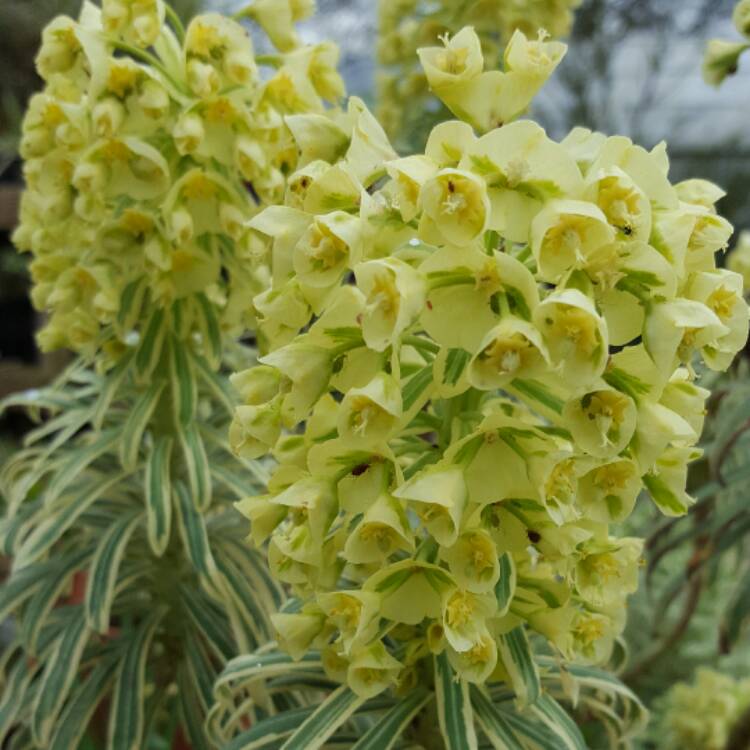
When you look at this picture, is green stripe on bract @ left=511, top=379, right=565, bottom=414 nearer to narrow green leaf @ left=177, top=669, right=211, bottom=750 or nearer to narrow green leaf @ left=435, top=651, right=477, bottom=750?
narrow green leaf @ left=435, top=651, right=477, bottom=750

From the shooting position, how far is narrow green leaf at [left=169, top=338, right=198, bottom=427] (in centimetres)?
122

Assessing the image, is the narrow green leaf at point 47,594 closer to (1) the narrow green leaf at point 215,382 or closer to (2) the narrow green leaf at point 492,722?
(1) the narrow green leaf at point 215,382

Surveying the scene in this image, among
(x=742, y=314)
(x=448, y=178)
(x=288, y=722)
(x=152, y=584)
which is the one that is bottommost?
(x=152, y=584)

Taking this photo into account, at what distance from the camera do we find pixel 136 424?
1200 millimetres

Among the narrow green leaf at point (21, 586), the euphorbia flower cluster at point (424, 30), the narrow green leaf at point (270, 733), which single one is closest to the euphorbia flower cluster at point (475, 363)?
the narrow green leaf at point (270, 733)

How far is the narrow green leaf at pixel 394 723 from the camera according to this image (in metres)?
0.81

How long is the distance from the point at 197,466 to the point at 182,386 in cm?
12

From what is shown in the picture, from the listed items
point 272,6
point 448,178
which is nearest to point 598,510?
point 448,178

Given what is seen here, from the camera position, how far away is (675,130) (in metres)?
6.09

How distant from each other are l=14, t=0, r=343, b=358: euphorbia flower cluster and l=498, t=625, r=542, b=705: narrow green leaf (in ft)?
1.80

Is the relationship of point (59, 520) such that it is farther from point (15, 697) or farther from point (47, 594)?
point (15, 697)

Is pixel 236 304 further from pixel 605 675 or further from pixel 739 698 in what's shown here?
pixel 739 698

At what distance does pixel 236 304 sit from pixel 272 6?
385 millimetres

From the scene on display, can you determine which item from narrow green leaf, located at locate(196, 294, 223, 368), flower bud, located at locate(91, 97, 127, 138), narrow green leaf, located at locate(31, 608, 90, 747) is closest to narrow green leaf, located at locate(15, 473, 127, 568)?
narrow green leaf, located at locate(31, 608, 90, 747)
